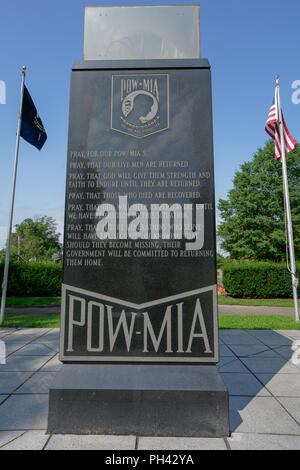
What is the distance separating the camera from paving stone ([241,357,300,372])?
432 cm

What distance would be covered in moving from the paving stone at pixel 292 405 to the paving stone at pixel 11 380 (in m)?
3.33

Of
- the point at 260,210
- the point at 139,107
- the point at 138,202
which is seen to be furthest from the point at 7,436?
the point at 260,210

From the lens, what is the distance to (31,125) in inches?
361

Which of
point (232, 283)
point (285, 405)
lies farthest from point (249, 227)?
point (285, 405)

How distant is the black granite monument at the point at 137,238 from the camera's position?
9.23 feet

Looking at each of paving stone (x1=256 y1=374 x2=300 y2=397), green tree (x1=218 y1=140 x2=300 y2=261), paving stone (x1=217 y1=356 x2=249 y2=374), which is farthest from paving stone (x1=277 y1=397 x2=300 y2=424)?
green tree (x1=218 y1=140 x2=300 y2=261)

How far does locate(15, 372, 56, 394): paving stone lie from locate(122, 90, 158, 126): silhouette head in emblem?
3507 millimetres

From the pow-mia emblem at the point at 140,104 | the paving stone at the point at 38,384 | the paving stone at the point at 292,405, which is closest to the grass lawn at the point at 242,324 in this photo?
the paving stone at the point at 38,384

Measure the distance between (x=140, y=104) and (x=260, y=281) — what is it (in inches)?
603

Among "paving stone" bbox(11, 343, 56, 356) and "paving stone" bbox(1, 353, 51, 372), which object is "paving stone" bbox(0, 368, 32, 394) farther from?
"paving stone" bbox(11, 343, 56, 356)

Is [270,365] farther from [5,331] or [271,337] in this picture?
[5,331]

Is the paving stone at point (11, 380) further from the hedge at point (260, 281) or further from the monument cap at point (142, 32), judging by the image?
the hedge at point (260, 281)
